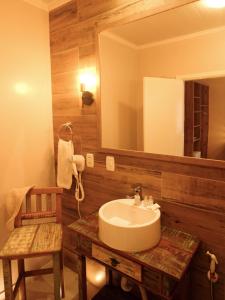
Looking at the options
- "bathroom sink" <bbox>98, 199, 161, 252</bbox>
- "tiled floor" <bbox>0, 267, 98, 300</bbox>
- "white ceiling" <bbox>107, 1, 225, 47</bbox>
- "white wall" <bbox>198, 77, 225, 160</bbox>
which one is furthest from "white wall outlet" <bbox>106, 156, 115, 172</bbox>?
"tiled floor" <bbox>0, 267, 98, 300</bbox>

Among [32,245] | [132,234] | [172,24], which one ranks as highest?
[172,24]

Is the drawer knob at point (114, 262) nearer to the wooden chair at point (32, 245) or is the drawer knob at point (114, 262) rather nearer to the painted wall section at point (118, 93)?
the wooden chair at point (32, 245)

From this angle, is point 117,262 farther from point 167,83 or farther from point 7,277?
point 167,83

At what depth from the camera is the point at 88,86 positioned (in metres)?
1.85

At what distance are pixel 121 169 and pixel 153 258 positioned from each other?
0.71 meters

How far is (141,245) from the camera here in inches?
48.5

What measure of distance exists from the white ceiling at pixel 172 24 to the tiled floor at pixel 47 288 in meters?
2.01

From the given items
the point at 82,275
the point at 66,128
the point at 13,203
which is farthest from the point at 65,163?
the point at 82,275

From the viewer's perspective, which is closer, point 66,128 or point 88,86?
point 88,86

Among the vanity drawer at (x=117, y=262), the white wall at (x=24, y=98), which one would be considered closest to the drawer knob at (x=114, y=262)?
the vanity drawer at (x=117, y=262)

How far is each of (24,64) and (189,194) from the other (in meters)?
1.71

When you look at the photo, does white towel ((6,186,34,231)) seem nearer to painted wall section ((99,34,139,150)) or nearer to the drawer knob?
painted wall section ((99,34,139,150))

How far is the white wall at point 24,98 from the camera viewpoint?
186cm

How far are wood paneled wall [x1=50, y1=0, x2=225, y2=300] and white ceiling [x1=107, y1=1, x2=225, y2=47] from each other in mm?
52
